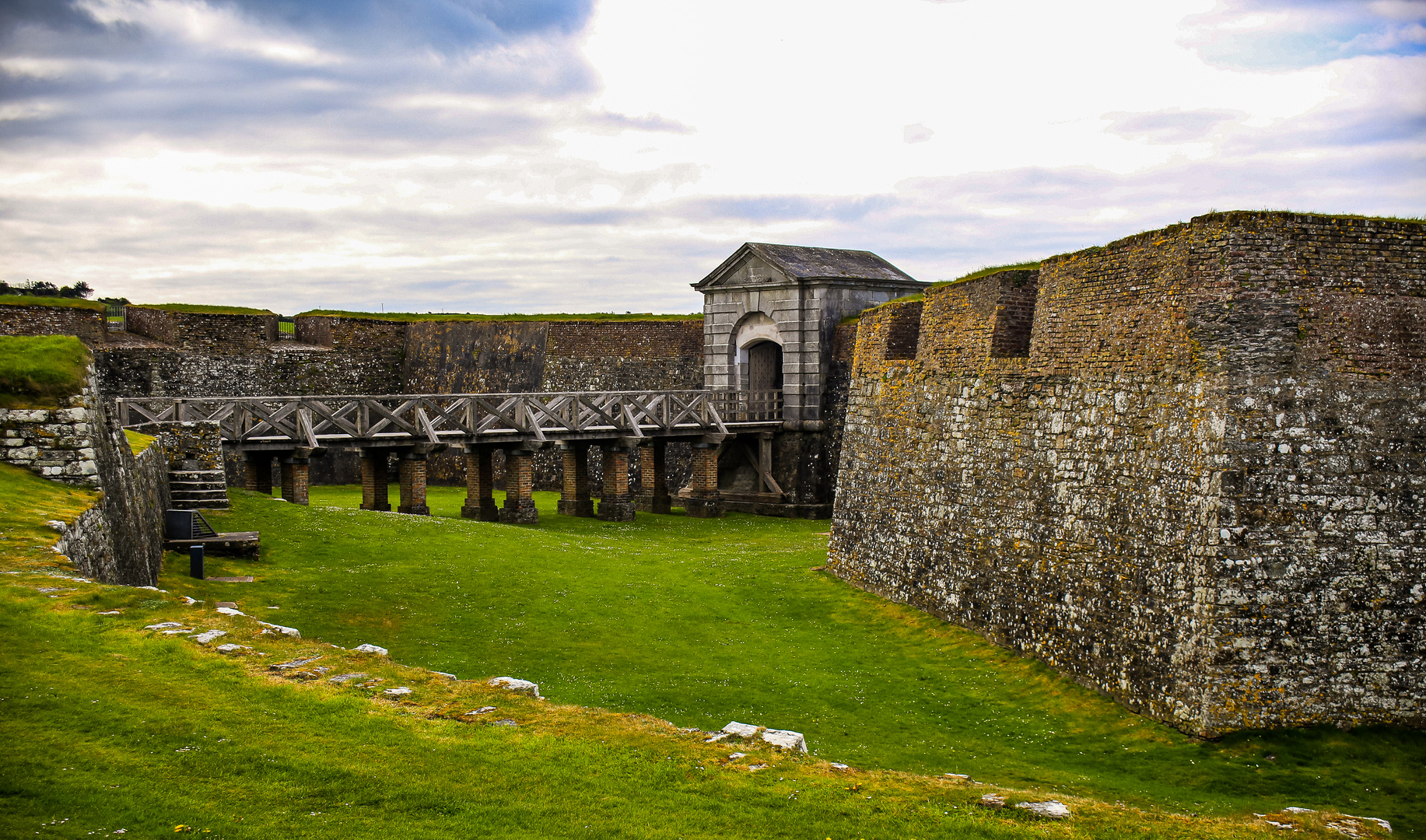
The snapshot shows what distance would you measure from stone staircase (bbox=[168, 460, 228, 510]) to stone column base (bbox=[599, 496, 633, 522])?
29.8ft

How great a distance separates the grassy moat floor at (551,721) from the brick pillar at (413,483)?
501 cm

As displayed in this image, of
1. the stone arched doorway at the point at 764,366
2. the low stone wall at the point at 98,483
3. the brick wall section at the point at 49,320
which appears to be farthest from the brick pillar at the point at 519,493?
the low stone wall at the point at 98,483

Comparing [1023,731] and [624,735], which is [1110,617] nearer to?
[1023,731]

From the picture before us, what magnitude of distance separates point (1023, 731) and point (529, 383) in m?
23.2

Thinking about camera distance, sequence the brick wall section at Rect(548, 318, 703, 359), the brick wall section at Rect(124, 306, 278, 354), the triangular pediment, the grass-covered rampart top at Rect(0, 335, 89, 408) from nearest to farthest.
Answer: the grass-covered rampart top at Rect(0, 335, 89, 408), the triangular pediment, the brick wall section at Rect(124, 306, 278, 354), the brick wall section at Rect(548, 318, 703, 359)

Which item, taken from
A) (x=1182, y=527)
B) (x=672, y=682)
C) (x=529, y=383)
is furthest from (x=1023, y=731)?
(x=529, y=383)

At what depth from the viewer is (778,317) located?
1066 inches

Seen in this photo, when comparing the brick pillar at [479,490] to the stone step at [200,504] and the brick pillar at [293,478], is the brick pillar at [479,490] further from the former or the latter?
the stone step at [200,504]

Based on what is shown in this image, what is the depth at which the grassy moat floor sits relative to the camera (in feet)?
18.4

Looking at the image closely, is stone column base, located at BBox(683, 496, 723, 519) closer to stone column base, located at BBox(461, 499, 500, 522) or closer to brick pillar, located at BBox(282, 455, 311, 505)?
stone column base, located at BBox(461, 499, 500, 522)

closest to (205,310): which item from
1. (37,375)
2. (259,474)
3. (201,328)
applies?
(201,328)

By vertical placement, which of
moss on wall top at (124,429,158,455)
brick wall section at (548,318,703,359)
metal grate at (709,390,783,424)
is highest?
brick wall section at (548,318,703,359)

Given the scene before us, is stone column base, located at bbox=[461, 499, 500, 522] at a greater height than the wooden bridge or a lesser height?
lesser

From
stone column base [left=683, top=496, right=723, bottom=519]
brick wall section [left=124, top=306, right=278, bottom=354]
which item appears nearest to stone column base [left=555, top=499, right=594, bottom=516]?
stone column base [left=683, top=496, right=723, bottom=519]
